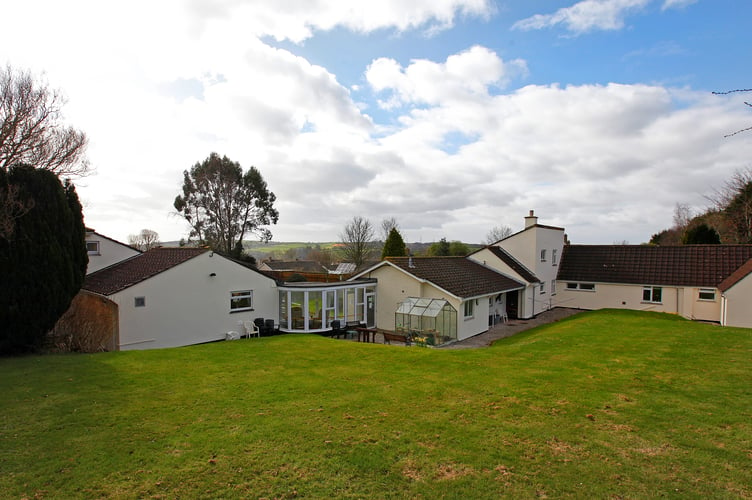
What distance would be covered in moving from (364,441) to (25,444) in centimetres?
474

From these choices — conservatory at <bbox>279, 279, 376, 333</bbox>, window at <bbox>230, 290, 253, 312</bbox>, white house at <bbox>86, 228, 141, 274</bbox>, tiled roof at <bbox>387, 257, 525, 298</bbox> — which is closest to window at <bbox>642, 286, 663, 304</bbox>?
tiled roof at <bbox>387, 257, 525, 298</bbox>

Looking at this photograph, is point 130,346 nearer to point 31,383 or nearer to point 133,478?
point 31,383

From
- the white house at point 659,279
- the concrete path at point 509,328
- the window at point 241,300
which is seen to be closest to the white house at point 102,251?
the window at point 241,300

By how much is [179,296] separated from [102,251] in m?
6.71

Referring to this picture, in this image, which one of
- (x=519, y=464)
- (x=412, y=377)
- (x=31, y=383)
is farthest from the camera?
(x=412, y=377)

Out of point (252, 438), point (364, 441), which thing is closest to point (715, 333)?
point (364, 441)

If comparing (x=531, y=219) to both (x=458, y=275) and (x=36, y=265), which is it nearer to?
(x=458, y=275)

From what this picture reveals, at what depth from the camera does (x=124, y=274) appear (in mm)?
17828

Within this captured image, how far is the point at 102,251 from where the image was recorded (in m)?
20.2

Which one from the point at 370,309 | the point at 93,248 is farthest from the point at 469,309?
the point at 93,248

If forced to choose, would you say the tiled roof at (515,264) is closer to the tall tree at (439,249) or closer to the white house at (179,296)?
the white house at (179,296)

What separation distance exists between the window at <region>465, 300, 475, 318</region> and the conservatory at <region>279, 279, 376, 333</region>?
600 cm

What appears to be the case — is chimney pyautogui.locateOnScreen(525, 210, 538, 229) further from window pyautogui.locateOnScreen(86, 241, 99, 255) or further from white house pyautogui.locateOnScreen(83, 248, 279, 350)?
window pyautogui.locateOnScreen(86, 241, 99, 255)

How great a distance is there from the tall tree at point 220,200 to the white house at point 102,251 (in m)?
16.7
